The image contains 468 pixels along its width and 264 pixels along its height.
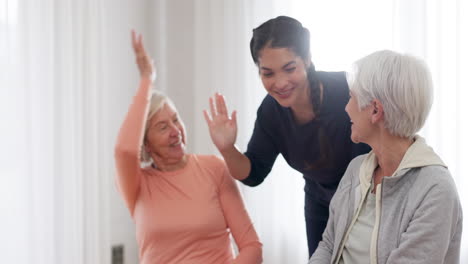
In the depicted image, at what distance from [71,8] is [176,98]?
0.94m

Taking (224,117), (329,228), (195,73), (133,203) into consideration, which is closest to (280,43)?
(224,117)

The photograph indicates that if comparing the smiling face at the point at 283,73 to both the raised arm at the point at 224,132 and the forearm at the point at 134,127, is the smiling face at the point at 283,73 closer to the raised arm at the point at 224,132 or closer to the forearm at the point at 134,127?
the raised arm at the point at 224,132

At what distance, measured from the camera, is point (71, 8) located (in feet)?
8.88

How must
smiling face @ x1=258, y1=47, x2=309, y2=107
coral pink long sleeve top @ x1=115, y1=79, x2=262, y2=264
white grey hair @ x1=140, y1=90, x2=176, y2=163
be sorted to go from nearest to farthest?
1. smiling face @ x1=258, y1=47, x2=309, y2=107
2. coral pink long sleeve top @ x1=115, y1=79, x2=262, y2=264
3. white grey hair @ x1=140, y1=90, x2=176, y2=163

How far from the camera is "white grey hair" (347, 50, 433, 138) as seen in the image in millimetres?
1450

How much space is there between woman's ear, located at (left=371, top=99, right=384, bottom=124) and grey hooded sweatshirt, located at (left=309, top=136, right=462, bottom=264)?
11 centimetres

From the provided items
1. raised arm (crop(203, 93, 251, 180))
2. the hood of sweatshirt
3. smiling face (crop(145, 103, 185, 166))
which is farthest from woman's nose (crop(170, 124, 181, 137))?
the hood of sweatshirt

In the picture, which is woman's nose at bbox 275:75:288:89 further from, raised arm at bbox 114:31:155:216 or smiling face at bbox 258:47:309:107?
raised arm at bbox 114:31:155:216

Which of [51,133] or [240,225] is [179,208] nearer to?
[240,225]

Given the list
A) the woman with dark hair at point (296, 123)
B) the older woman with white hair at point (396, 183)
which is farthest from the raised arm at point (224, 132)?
the older woman with white hair at point (396, 183)

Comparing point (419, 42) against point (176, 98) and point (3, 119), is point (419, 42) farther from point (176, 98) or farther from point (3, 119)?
point (3, 119)

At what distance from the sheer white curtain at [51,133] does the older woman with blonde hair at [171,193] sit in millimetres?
684

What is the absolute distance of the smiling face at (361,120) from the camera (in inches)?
60.5

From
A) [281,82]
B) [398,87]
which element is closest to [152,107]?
[281,82]
